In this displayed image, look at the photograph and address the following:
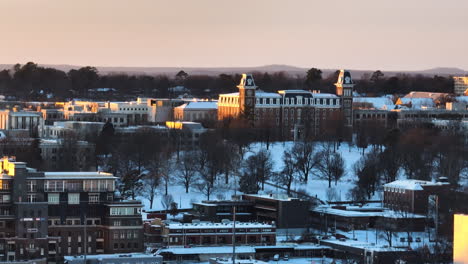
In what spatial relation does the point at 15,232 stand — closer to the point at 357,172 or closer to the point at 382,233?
the point at 382,233

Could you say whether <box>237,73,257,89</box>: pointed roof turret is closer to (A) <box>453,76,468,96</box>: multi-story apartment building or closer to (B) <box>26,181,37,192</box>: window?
(B) <box>26,181,37,192</box>: window

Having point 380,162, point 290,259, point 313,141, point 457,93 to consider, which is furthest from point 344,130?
point 457,93

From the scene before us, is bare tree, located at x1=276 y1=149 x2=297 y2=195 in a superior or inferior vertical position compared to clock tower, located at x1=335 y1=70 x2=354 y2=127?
inferior

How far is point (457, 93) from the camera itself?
10906 centimetres

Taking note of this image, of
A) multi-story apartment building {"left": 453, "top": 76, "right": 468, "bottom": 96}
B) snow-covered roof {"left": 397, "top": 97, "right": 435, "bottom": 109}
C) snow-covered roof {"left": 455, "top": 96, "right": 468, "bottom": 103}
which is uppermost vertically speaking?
multi-story apartment building {"left": 453, "top": 76, "right": 468, "bottom": 96}

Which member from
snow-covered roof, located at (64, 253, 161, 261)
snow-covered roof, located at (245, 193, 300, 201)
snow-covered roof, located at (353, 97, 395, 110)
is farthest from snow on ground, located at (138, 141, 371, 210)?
snow-covered roof, located at (353, 97, 395, 110)

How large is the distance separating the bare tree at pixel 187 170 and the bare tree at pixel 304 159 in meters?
3.96

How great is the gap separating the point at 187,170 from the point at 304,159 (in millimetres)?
5274

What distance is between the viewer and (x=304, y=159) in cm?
6500

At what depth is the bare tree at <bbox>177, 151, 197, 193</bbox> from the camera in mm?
61688

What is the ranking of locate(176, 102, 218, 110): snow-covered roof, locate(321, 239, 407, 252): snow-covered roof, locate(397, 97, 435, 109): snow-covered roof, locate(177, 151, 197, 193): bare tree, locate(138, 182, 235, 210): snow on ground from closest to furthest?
locate(321, 239, 407, 252): snow-covered roof, locate(138, 182, 235, 210): snow on ground, locate(177, 151, 197, 193): bare tree, locate(176, 102, 218, 110): snow-covered roof, locate(397, 97, 435, 109): snow-covered roof

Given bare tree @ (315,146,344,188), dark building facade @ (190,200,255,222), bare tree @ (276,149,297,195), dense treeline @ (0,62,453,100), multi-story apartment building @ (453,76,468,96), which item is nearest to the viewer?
dark building facade @ (190,200,255,222)

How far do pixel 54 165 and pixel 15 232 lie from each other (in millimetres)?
14070

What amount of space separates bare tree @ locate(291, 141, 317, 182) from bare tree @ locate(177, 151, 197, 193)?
3.96 metres
